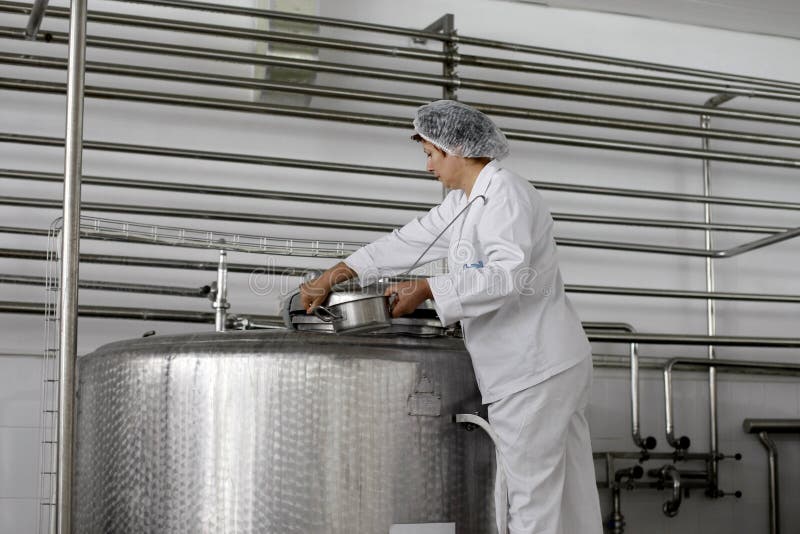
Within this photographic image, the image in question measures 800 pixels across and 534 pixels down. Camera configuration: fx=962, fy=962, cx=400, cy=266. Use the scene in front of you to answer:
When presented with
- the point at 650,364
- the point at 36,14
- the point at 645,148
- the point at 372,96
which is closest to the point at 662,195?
the point at 645,148

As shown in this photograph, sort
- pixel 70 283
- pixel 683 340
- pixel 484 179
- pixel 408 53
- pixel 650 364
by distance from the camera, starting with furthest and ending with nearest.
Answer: pixel 650 364, pixel 408 53, pixel 683 340, pixel 484 179, pixel 70 283

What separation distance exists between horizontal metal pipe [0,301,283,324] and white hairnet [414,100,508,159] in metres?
1.03

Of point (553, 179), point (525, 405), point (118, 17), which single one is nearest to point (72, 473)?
point (525, 405)

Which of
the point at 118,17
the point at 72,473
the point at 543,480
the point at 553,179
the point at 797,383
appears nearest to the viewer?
Result: the point at 72,473

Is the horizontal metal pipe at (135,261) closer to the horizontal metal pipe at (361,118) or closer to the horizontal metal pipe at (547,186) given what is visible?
the horizontal metal pipe at (547,186)

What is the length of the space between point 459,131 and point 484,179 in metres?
0.13

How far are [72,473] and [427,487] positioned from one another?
80 centimetres

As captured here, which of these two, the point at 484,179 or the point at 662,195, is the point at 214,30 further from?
the point at 662,195

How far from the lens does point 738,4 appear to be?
3977 mm

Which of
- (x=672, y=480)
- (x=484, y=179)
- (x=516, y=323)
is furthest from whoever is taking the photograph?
(x=672, y=480)

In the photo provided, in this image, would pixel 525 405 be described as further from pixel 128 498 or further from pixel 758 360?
pixel 758 360

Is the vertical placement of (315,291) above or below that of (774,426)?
above

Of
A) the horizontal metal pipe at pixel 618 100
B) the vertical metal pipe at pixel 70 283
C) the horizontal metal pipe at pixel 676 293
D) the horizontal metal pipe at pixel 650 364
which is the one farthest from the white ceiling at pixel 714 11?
the vertical metal pipe at pixel 70 283

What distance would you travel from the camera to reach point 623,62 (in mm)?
3715
